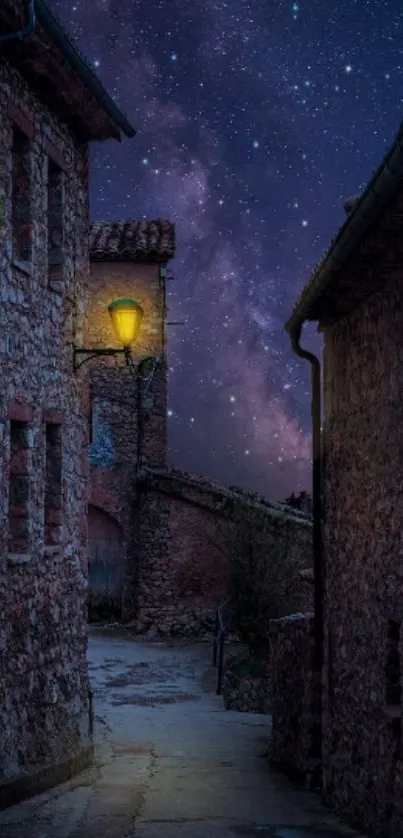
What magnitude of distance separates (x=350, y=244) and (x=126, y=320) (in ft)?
18.2

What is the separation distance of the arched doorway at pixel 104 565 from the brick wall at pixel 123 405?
0.09 feet

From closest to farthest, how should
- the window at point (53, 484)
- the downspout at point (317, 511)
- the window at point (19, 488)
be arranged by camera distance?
the window at point (19, 488) < the downspout at point (317, 511) < the window at point (53, 484)

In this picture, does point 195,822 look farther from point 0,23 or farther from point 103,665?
point 103,665

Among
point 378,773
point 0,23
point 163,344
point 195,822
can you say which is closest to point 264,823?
point 195,822

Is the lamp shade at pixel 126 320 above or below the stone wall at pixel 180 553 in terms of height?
above

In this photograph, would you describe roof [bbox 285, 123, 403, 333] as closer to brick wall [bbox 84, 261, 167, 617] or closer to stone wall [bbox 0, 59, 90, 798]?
stone wall [bbox 0, 59, 90, 798]

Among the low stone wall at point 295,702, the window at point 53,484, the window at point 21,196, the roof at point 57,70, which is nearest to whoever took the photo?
the roof at point 57,70

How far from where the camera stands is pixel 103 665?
70.0 feet

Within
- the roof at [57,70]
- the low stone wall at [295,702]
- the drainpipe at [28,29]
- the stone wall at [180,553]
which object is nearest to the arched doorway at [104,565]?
the stone wall at [180,553]

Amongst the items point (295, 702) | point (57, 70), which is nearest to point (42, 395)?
point (57, 70)

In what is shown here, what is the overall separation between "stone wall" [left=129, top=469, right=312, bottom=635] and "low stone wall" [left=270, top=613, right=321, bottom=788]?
12285mm

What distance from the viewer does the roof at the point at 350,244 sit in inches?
235

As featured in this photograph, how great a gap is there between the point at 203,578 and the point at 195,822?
17.2 m

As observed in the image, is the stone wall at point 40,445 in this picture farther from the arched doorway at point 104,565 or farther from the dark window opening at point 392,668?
the arched doorway at point 104,565
